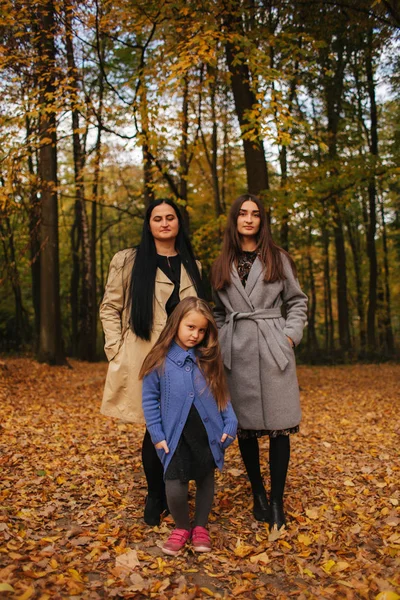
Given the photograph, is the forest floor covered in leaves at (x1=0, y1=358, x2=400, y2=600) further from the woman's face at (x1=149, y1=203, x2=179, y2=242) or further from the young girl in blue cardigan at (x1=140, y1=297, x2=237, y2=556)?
the woman's face at (x1=149, y1=203, x2=179, y2=242)

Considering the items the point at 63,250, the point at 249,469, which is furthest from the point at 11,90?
the point at 63,250

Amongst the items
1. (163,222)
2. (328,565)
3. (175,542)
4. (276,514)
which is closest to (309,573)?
(328,565)

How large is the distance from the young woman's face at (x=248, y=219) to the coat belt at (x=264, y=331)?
57cm

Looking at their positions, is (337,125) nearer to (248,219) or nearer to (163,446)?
(248,219)

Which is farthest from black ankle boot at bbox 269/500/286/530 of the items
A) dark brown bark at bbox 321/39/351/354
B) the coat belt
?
dark brown bark at bbox 321/39/351/354

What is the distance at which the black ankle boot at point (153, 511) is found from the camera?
11.8 feet

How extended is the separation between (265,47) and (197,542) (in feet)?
30.5

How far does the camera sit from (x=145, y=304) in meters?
3.55

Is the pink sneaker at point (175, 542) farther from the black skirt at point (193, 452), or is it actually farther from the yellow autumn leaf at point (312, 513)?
the yellow autumn leaf at point (312, 513)

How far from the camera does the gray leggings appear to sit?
3.16 m

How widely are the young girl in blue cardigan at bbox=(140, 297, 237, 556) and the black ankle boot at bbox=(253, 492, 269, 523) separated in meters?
0.58

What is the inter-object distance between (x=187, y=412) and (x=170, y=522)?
3.20 feet

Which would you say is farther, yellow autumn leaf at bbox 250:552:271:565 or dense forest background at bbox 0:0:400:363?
dense forest background at bbox 0:0:400:363

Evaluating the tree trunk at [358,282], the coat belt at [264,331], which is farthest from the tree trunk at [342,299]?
the coat belt at [264,331]
